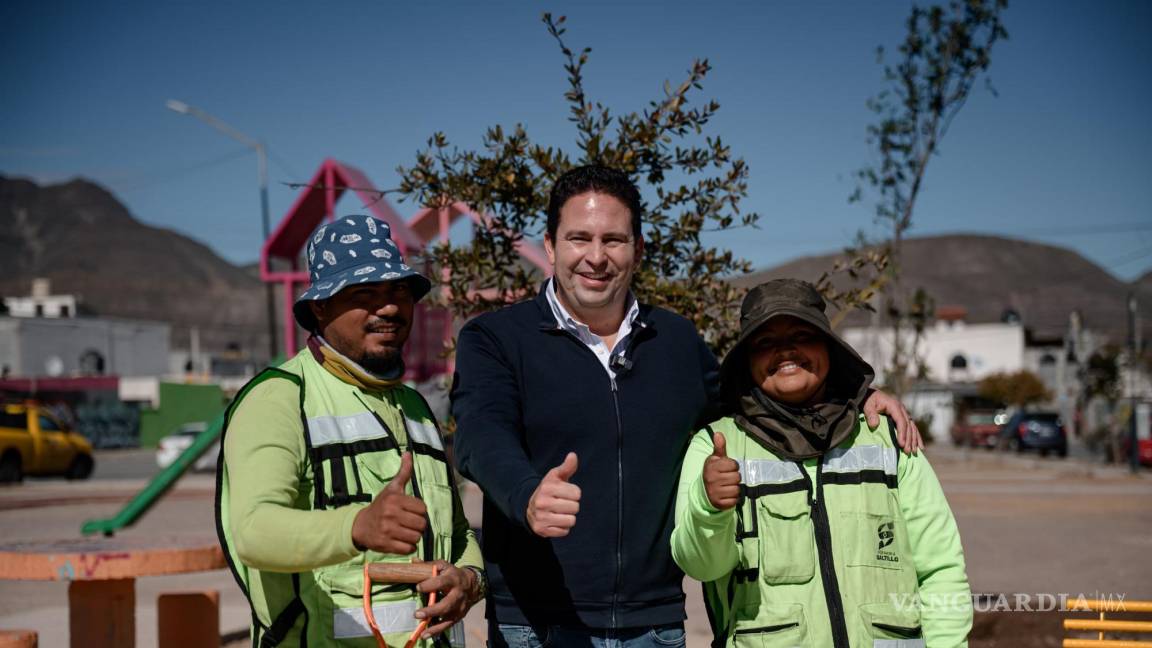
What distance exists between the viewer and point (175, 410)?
47188mm

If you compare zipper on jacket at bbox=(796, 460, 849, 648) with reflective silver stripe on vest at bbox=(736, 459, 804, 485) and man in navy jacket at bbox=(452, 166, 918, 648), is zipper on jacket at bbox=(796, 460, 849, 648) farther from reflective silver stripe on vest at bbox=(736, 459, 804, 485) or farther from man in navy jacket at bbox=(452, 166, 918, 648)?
man in navy jacket at bbox=(452, 166, 918, 648)

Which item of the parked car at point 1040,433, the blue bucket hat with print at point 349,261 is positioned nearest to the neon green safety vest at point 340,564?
the blue bucket hat with print at point 349,261

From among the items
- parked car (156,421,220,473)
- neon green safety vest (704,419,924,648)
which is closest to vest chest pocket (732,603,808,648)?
neon green safety vest (704,419,924,648)

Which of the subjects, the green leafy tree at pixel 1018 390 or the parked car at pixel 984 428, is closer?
the parked car at pixel 984 428

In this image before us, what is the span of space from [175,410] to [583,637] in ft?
158

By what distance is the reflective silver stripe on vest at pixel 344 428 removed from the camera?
2479mm

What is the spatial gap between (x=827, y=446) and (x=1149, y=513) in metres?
15.2

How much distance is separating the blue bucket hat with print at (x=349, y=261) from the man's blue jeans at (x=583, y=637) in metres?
0.95

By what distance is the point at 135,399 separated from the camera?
5438 cm

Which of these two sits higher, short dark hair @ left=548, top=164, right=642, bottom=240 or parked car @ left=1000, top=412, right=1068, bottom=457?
short dark hair @ left=548, top=164, right=642, bottom=240

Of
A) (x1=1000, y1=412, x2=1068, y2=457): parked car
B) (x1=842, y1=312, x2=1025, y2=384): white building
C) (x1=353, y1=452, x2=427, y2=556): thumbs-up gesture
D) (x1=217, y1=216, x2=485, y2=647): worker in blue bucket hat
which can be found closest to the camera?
(x1=353, y1=452, x2=427, y2=556): thumbs-up gesture

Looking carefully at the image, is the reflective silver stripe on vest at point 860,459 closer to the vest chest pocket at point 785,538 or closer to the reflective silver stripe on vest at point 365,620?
the vest chest pocket at point 785,538

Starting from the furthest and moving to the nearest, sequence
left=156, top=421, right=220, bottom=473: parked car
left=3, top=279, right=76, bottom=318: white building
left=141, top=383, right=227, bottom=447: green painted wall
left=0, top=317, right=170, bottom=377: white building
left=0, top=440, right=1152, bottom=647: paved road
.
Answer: left=3, top=279, right=76, bottom=318: white building, left=0, top=317, right=170, bottom=377: white building, left=141, top=383, right=227, bottom=447: green painted wall, left=156, top=421, right=220, bottom=473: parked car, left=0, top=440, right=1152, bottom=647: paved road

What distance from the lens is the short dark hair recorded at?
2.93 m
